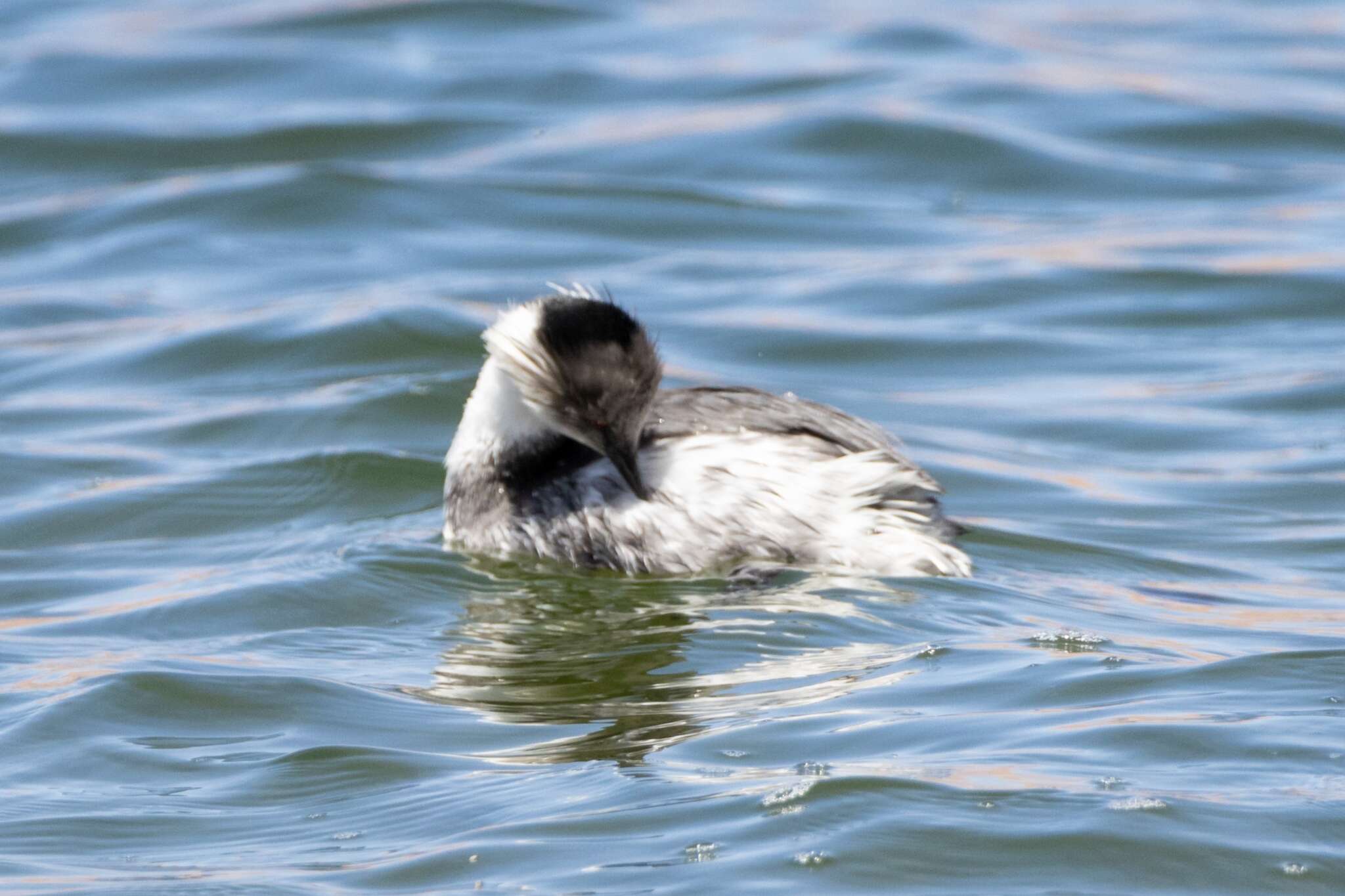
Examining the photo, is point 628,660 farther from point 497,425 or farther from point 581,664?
point 497,425

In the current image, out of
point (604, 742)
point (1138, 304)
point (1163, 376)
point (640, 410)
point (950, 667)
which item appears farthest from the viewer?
point (1138, 304)

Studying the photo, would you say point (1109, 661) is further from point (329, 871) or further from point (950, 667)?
point (329, 871)

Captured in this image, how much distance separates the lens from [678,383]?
10.2 meters

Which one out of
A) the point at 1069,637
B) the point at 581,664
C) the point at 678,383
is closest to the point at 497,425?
the point at 581,664

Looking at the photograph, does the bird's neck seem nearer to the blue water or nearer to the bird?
the bird

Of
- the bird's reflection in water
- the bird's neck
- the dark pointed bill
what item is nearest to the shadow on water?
the bird's reflection in water

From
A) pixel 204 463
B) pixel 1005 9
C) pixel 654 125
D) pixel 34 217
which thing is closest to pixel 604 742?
pixel 204 463

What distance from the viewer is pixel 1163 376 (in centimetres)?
1041

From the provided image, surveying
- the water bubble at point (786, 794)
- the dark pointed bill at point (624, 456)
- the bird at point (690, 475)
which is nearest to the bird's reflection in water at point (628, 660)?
the bird at point (690, 475)

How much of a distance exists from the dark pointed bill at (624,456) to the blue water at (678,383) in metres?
0.38

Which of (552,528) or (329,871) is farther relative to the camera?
(552,528)

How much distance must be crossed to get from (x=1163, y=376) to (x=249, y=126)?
7258 millimetres

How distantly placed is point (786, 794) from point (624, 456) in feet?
6.39

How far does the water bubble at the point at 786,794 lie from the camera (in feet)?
16.4
